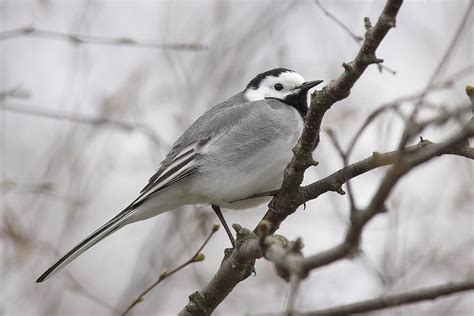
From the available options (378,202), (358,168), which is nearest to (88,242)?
(358,168)

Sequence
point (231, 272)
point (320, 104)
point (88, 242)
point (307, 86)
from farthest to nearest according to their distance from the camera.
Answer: point (307, 86) < point (88, 242) < point (231, 272) < point (320, 104)

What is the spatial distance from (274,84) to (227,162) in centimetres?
130

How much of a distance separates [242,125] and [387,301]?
3.63 meters

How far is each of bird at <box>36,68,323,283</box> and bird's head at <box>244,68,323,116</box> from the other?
338 mm

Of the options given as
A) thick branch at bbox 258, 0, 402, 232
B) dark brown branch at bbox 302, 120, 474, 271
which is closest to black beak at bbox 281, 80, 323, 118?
thick branch at bbox 258, 0, 402, 232

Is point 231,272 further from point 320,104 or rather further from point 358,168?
point 320,104

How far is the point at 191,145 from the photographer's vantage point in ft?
19.4

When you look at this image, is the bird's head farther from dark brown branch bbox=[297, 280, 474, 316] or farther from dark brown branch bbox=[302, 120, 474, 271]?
dark brown branch bbox=[302, 120, 474, 271]

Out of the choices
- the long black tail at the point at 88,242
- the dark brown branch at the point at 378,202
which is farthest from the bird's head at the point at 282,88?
the dark brown branch at the point at 378,202

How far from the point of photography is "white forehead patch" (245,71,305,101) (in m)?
6.54

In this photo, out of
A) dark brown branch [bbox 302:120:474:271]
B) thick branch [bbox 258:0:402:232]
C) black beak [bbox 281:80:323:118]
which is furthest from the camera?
black beak [bbox 281:80:323:118]

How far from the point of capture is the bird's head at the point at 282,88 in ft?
21.1

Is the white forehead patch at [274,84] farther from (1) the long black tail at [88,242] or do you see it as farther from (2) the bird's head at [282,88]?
(1) the long black tail at [88,242]

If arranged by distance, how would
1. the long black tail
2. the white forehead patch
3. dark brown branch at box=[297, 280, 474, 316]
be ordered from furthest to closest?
1. the white forehead patch
2. the long black tail
3. dark brown branch at box=[297, 280, 474, 316]
